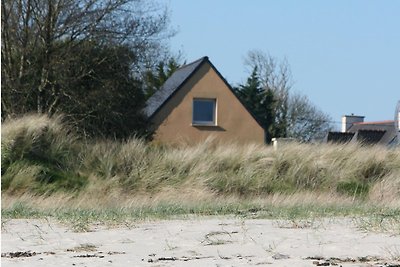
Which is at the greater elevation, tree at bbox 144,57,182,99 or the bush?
tree at bbox 144,57,182,99

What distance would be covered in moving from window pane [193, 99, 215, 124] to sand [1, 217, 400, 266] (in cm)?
2559

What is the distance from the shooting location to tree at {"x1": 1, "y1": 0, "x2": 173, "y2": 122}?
71.3 feet

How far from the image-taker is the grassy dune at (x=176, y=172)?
1605cm

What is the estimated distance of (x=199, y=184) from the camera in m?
16.8

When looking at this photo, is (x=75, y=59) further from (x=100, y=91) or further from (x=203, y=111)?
(x=203, y=111)

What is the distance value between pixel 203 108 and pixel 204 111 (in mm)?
157

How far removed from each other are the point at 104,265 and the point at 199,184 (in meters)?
10.3

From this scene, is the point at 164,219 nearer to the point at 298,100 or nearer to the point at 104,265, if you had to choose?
the point at 104,265

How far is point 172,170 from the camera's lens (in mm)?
17422

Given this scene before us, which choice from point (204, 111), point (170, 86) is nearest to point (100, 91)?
point (204, 111)

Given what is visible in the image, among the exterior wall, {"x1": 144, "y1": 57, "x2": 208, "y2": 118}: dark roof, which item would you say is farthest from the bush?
the exterior wall

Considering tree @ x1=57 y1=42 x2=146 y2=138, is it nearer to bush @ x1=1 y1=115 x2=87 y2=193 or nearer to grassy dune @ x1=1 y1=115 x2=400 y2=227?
grassy dune @ x1=1 y1=115 x2=400 y2=227

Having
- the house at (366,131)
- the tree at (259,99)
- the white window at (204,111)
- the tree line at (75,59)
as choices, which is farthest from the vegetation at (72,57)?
the tree at (259,99)

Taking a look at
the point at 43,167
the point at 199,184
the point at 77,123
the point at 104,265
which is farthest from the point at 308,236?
the point at 77,123
